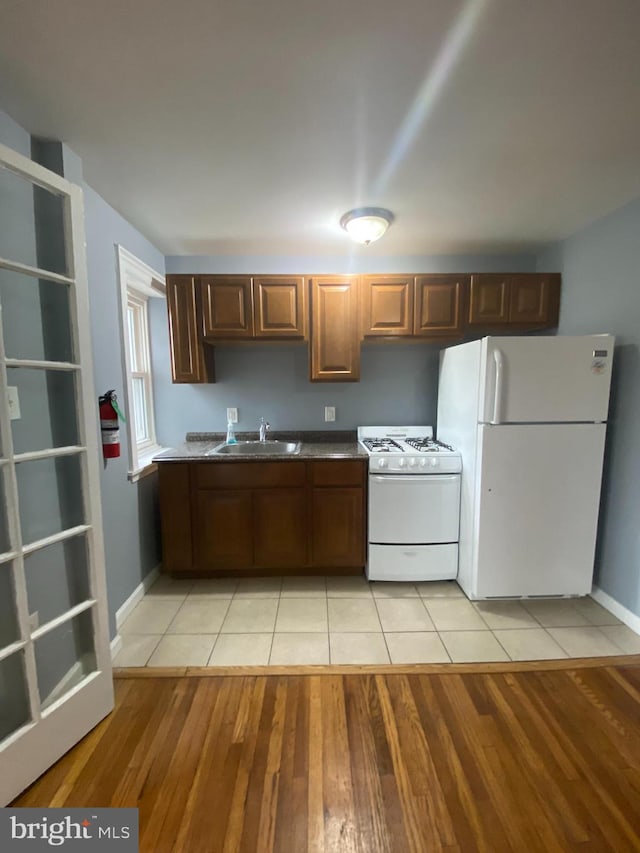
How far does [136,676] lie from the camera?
175cm

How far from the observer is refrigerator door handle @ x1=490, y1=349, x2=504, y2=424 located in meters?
2.06

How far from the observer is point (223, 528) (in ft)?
8.26

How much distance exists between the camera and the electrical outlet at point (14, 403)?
4.30 ft

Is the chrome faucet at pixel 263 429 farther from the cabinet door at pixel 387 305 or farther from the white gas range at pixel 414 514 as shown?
the cabinet door at pixel 387 305

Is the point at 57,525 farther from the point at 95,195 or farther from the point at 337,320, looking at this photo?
the point at 337,320

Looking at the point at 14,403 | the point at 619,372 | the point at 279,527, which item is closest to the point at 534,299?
the point at 619,372

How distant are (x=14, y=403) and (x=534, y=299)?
10.1ft

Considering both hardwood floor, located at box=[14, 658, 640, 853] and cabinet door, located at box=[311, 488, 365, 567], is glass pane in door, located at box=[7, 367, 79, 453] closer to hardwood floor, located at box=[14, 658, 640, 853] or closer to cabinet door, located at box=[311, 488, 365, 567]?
hardwood floor, located at box=[14, 658, 640, 853]

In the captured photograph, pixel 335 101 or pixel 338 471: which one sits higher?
pixel 335 101

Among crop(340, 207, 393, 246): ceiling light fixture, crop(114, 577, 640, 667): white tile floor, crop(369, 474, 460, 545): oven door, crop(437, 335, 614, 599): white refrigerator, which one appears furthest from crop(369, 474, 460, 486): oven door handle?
crop(340, 207, 393, 246): ceiling light fixture

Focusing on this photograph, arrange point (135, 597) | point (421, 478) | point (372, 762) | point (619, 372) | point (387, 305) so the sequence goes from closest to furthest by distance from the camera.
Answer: point (372, 762), point (619, 372), point (135, 597), point (421, 478), point (387, 305)

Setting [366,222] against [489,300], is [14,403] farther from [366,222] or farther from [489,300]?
[489,300]

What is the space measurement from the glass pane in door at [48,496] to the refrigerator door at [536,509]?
82.6 inches

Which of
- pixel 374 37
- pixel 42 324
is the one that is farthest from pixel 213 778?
pixel 374 37
